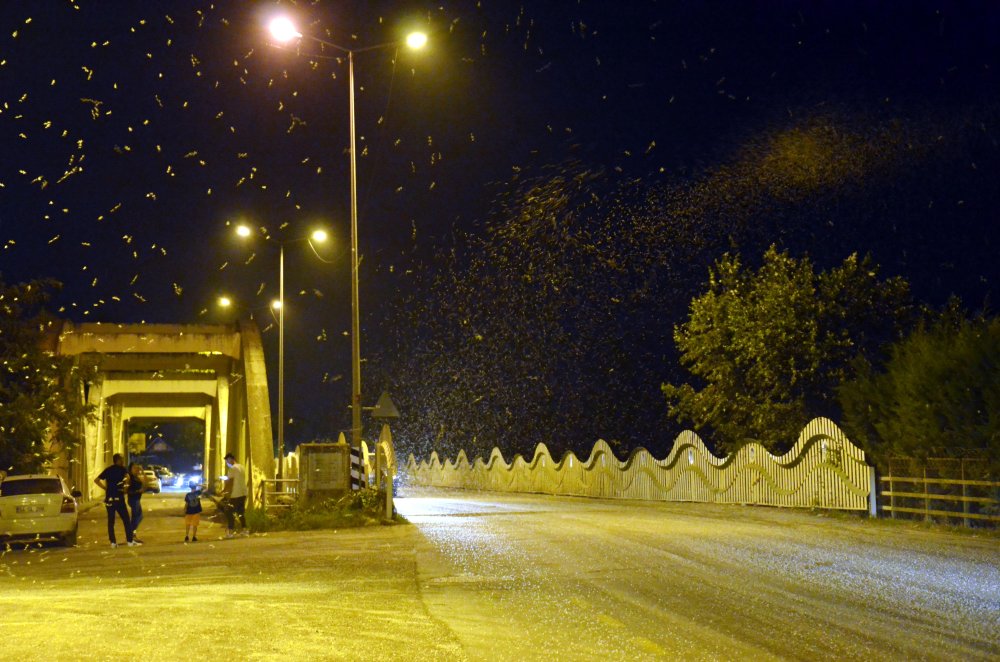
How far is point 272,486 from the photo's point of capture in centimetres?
2884

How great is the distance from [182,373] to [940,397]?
37.7 m

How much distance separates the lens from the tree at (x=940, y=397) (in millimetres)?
20000

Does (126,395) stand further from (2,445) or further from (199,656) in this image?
(199,656)

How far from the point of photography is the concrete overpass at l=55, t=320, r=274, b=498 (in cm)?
3503

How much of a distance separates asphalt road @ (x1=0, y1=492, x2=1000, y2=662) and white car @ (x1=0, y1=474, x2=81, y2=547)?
285cm

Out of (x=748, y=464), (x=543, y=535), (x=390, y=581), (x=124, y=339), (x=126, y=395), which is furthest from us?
(x=126, y=395)

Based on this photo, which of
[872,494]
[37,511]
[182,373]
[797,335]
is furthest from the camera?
[182,373]

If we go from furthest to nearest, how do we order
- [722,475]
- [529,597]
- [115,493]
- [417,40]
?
[722,475] → [417,40] → [115,493] → [529,597]

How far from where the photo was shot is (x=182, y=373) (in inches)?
2024

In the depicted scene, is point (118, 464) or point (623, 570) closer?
point (623, 570)

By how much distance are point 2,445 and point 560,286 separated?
3163cm

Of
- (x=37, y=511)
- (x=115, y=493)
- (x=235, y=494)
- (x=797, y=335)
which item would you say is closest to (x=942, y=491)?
(x=797, y=335)

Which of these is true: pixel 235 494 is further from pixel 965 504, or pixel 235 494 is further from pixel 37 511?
pixel 965 504

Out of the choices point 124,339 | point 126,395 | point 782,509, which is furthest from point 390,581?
point 126,395
